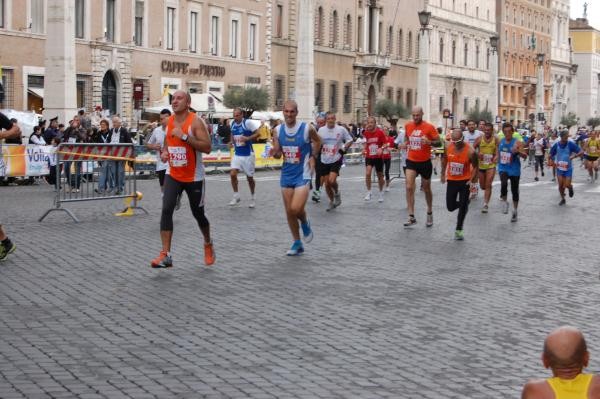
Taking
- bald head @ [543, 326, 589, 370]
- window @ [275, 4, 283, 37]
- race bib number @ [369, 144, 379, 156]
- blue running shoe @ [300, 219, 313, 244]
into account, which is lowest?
blue running shoe @ [300, 219, 313, 244]

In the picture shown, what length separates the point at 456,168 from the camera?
17.3 meters

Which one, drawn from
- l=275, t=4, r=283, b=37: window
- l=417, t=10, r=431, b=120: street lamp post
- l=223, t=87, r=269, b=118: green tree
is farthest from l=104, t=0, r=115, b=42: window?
l=275, t=4, r=283, b=37: window

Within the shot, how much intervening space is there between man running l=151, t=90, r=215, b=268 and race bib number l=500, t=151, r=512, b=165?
9909 mm

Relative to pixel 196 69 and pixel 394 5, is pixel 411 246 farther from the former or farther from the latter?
pixel 394 5

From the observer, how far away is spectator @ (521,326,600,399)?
398 centimetres

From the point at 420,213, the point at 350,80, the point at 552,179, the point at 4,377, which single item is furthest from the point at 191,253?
the point at 350,80

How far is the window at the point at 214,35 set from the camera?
55000 millimetres

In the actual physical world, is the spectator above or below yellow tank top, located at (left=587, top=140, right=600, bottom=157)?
below

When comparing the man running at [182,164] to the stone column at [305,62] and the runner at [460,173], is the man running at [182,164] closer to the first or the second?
the runner at [460,173]

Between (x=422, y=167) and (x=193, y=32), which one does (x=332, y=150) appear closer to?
(x=422, y=167)

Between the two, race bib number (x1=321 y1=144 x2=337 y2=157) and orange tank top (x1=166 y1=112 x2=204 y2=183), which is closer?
orange tank top (x1=166 y1=112 x2=204 y2=183)

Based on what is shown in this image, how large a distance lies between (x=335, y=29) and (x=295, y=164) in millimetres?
58114

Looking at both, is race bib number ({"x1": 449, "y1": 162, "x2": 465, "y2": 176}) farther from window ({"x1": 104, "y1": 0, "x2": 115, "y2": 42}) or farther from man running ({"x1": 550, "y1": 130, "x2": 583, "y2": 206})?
window ({"x1": 104, "y1": 0, "x2": 115, "y2": 42})

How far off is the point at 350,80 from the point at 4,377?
67228 mm
